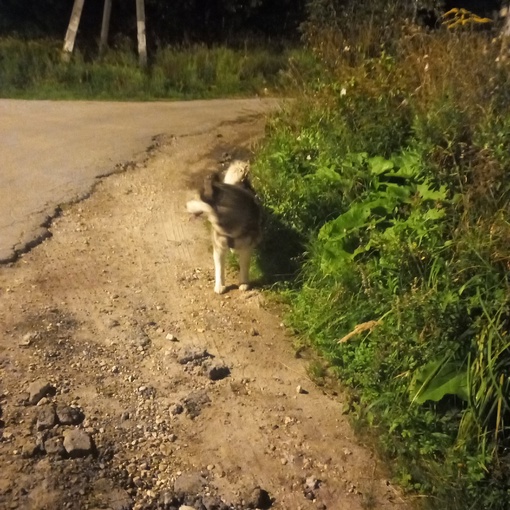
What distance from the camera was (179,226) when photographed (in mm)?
6875

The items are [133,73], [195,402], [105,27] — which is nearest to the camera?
[195,402]

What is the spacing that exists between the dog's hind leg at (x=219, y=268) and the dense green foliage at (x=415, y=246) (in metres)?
0.62

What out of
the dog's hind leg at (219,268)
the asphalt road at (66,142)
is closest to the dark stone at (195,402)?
the dog's hind leg at (219,268)

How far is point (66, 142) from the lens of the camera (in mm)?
8523

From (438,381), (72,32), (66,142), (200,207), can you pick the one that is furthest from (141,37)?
(438,381)

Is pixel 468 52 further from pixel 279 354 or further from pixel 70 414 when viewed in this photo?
pixel 70 414

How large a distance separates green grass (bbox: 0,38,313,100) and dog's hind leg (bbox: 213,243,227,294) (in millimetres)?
5312

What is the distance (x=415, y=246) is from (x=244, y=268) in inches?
66.8

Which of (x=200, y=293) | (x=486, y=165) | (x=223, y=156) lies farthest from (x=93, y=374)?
(x=223, y=156)

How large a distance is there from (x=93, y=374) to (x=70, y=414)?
0.47 m

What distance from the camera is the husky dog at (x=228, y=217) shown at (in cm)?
561

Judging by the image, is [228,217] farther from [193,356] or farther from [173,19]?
[173,19]

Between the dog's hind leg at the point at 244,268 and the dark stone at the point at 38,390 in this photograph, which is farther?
the dog's hind leg at the point at 244,268

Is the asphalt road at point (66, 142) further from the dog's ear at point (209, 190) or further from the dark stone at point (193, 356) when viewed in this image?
the dark stone at point (193, 356)
